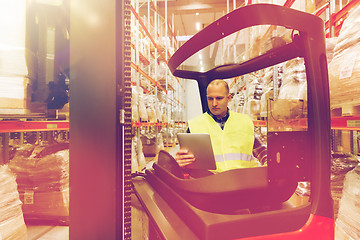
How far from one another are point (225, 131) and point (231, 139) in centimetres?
10

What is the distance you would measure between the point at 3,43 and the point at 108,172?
3.47 ft

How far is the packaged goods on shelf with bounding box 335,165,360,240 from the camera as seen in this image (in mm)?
1498

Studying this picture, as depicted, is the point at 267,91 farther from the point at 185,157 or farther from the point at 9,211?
the point at 9,211

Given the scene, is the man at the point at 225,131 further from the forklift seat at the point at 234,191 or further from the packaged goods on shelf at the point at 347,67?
the forklift seat at the point at 234,191

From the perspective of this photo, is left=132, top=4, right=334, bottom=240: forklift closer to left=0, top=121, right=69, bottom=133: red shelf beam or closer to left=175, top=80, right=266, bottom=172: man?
left=175, top=80, right=266, bottom=172: man

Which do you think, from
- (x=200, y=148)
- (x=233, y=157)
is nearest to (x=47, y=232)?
(x=200, y=148)

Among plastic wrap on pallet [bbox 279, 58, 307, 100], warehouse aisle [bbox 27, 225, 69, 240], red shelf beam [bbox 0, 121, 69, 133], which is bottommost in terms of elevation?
warehouse aisle [bbox 27, 225, 69, 240]

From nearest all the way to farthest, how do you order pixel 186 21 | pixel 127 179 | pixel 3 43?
pixel 127 179 < pixel 3 43 < pixel 186 21

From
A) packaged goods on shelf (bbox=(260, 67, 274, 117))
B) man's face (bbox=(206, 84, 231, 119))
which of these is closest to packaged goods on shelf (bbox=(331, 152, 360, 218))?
man's face (bbox=(206, 84, 231, 119))

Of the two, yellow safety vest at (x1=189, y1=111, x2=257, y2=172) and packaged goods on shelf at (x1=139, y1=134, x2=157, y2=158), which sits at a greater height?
yellow safety vest at (x1=189, y1=111, x2=257, y2=172)

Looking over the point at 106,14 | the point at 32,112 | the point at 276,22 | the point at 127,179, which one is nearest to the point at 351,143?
the point at 276,22

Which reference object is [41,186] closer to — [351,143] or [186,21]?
[351,143]

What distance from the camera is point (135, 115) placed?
4.47 metres

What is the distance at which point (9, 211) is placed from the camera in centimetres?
154
